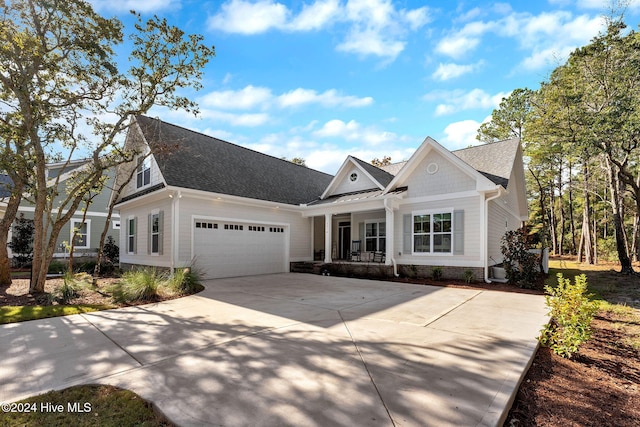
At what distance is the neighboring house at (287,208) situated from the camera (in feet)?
37.2

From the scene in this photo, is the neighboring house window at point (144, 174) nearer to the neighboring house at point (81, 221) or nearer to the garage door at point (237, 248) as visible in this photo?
the garage door at point (237, 248)

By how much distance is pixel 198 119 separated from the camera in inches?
401

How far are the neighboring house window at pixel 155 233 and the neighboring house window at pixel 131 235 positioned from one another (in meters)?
2.07

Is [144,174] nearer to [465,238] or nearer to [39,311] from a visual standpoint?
[39,311]

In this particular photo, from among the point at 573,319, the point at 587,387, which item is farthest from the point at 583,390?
the point at 573,319

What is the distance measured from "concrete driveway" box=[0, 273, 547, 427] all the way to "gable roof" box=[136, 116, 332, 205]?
612 cm

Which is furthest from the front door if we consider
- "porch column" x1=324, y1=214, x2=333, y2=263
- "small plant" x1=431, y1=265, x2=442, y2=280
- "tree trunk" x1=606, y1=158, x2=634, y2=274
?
"tree trunk" x1=606, y1=158, x2=634, y2=274

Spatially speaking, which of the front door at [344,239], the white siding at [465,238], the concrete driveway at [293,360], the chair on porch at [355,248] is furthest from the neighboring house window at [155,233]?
the white siding at [465,238]

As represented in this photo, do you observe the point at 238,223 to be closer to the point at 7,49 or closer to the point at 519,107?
the point at 7,49

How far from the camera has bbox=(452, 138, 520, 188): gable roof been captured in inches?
498

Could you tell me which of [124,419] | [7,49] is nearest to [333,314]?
[124,419]

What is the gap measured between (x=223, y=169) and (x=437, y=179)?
30.2 ft

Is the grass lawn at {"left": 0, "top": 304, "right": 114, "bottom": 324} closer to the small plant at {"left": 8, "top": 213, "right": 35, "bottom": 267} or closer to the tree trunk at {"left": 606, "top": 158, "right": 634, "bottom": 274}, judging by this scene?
the small plant at {"left": 8, "top": 213, "right": 35, "bottom": 267}

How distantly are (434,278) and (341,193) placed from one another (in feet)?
22.1
